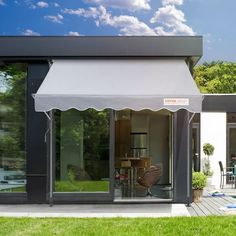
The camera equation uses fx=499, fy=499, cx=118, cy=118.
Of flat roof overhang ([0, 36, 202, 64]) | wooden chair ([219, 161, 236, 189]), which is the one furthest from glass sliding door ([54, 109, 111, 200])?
wooden chair ([219, 161, 236, 189])

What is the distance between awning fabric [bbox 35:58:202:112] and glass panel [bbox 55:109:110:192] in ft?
4.27

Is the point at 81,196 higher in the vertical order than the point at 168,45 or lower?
lower

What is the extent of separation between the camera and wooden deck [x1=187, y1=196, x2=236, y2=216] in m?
14.7

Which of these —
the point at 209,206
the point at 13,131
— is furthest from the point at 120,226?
the point at 13,131

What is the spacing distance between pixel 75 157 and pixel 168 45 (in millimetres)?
4785

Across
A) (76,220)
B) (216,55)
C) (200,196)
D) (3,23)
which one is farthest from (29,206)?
(3,23)

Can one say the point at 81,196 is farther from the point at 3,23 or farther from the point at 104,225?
the point at 3,23

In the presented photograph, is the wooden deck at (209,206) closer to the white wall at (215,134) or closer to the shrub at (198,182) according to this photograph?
the shrub at (198,182)

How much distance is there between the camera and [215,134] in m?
29.0

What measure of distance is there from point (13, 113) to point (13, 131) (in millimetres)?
616

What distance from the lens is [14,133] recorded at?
668 inches

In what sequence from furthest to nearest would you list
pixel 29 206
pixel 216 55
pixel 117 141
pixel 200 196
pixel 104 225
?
pixel 216 55 → pixel 117 141 → pixel 200 196 → pixel 29 206 → pixel 104 225

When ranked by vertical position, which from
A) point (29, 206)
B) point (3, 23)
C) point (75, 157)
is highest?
point (3, 23)

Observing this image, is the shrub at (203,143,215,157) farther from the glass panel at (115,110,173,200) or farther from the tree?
the tree
